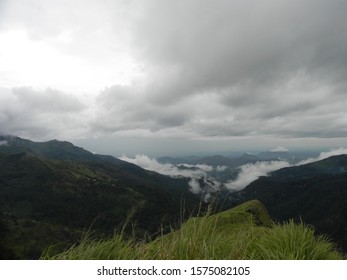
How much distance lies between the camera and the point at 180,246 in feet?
16.3

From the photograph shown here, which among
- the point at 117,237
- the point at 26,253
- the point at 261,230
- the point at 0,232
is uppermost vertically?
the point at 117,237

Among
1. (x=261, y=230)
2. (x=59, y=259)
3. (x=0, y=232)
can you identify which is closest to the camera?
(x=59, y=259)

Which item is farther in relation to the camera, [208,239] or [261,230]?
[261,230]

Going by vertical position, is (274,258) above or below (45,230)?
above

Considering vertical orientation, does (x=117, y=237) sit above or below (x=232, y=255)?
above

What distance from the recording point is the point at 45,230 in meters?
158

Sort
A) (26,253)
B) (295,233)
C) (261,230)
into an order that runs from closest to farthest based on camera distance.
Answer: (295,233), (261,230), (26,253)

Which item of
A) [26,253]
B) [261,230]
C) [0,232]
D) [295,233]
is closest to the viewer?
[295,233]
